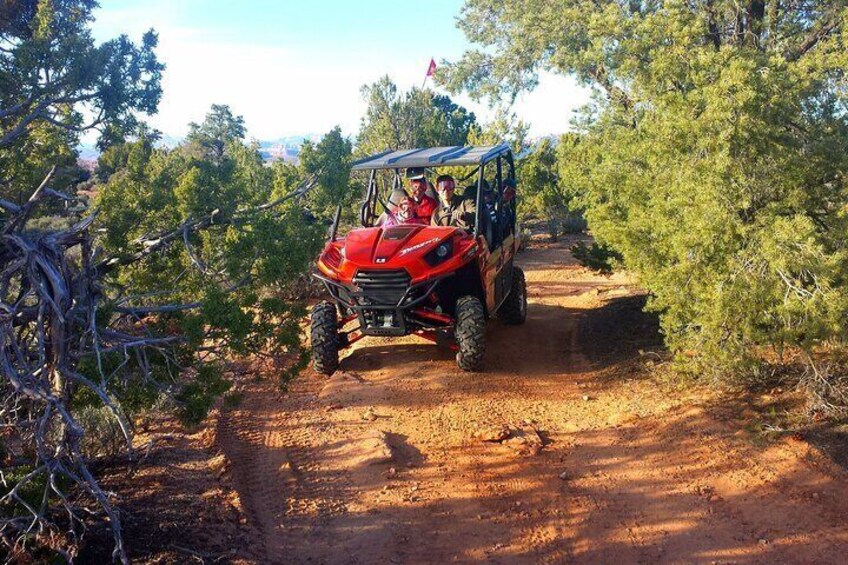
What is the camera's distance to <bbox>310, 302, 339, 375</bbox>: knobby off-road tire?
24.1 ft

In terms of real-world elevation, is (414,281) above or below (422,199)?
below

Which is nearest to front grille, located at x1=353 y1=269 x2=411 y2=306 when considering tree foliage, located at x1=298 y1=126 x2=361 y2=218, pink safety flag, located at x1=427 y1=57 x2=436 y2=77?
tree foliage, located at x1=298 y1=126 x2=361 y2=218

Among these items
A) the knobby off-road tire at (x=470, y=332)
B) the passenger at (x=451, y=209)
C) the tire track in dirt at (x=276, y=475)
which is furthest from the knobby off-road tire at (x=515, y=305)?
the tire track in dirt at (x=276, y=475)

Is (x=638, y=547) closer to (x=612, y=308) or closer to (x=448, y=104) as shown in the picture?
(x=612, y=308)

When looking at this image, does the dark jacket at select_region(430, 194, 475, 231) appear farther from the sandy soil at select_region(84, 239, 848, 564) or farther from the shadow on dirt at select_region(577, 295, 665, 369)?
the shadow on dirt at select_region(577, 295, 665, 369)

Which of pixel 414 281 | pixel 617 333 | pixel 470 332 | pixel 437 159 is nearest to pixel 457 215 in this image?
pixel 437 159

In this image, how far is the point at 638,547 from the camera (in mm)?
4574

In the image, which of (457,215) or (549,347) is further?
(549,347)

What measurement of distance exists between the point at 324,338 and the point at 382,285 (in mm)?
913

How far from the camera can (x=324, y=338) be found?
7328mm

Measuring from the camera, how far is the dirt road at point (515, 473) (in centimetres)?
461

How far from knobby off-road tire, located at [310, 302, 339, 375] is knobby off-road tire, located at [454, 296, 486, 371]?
1.37 m

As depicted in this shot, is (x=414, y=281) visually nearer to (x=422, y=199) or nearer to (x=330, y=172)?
(x=422, y=199)

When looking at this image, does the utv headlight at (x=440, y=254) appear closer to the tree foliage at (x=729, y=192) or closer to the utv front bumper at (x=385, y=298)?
the utv front bumper at (x=385, y=298)
